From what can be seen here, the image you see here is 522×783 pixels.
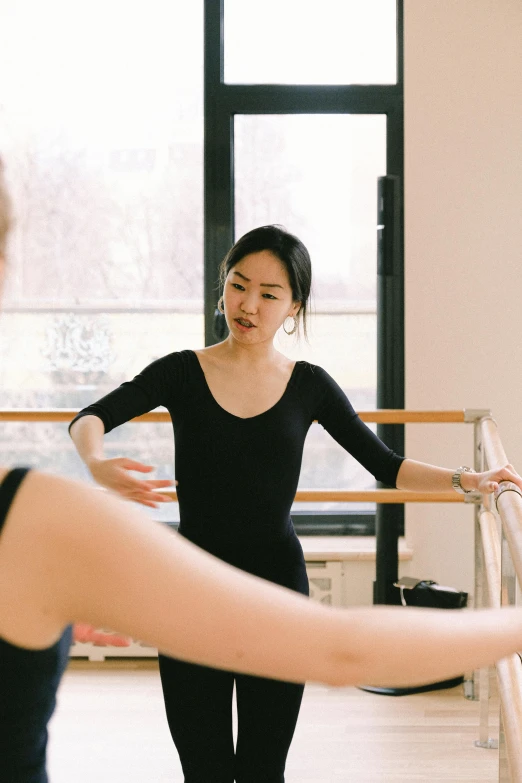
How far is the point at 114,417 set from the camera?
1.81 metres

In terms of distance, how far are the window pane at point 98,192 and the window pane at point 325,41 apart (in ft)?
1.03

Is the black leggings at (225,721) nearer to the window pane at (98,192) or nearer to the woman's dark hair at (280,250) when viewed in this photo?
the woman's dark hair at (280,250)

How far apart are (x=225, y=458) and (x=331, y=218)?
8.66 ft

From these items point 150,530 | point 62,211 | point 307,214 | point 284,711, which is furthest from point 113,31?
point 150,530

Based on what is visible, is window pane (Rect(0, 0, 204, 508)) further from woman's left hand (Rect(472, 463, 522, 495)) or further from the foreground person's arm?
the foreground person's arm

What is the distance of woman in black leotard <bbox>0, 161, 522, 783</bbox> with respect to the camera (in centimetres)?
57

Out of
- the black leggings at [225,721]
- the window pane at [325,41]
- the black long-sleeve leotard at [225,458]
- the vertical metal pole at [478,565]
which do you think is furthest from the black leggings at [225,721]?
the window pane at [325,41]

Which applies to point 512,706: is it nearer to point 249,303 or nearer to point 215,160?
point 249,303

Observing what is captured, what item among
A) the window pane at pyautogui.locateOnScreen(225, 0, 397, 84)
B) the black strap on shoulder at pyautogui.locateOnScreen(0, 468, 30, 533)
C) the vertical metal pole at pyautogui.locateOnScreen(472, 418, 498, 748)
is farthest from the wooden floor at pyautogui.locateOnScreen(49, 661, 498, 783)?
the window pane at pyautogui.locateOnScreen(225, 0, 397, 84)

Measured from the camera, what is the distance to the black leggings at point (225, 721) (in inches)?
65.2

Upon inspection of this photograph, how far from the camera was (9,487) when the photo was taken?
0.58m

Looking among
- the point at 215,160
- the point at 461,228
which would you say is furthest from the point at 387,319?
the point at 215,160

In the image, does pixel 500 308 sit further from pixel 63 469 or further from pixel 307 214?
pixel 63 469

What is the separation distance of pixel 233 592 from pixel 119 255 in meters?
3.72
